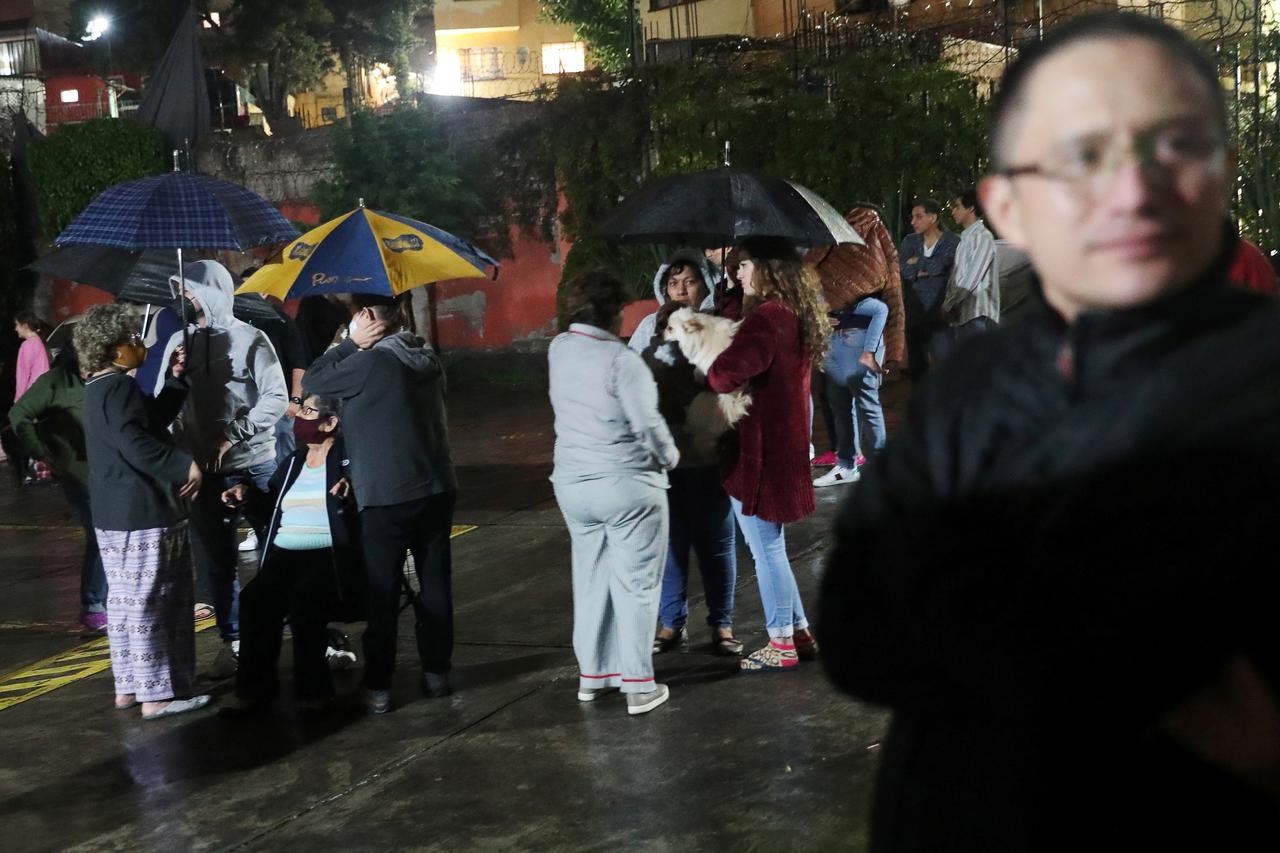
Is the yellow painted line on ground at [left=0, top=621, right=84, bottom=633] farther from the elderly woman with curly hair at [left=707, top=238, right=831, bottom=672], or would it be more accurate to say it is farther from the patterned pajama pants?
the elderly woman with curly hair at [left=707, top=238, right=831, bottom=672]

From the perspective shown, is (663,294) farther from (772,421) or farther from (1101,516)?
(1101,516)

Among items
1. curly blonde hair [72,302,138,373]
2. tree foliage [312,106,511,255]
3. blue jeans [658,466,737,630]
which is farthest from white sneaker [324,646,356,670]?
tree foliage [312,106,511,255]

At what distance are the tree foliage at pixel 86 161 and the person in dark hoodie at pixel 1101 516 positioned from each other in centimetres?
1979

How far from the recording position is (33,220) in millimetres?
20562

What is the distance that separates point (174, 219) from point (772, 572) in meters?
3.32

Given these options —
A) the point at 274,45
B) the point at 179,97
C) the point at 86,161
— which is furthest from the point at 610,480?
the point at 274,45

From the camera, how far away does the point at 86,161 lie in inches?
778

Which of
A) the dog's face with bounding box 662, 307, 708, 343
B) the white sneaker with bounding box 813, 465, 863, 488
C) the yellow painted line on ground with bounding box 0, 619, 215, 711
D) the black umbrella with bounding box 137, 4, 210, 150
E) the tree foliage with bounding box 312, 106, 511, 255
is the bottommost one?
the yellow painted line on ground with bounding box 0, 619, 215, 711

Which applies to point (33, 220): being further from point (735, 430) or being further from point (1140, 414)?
point (1140, 414)

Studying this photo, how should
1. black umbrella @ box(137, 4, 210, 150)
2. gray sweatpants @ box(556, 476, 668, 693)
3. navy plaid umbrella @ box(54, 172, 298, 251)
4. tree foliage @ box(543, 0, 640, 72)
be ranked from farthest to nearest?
tree foliage @ box(543, 0, 640, 72), black umbrella @ box(137, 4, 210, 150), navy plaid umbrella @ box(54, 172, 298, 251), gray sweatpants @ box(556, 476, 668, 693)

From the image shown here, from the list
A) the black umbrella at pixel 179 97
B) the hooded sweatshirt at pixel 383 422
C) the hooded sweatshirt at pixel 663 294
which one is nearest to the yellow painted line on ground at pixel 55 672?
the hooded sweatshirt at pixel 383 422

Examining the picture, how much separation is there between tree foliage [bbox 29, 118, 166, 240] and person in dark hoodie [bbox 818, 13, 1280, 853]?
19790 mm

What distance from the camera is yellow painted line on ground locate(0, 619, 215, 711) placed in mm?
6793

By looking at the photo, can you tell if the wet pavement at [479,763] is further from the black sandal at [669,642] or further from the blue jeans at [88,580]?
the blue jeans at [88,580]
